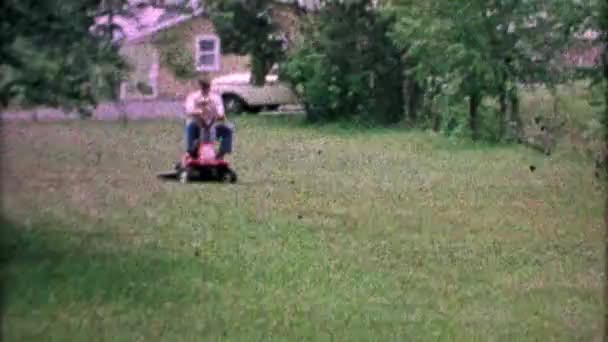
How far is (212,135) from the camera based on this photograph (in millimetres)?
18219

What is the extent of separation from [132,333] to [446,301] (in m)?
2.77

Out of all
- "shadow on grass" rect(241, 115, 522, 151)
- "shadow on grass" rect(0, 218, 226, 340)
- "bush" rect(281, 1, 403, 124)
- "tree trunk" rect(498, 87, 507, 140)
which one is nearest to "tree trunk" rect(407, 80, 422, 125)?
"bush" rect(281, 1, 403, 124)

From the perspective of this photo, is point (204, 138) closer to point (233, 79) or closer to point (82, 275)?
point (82, 275)

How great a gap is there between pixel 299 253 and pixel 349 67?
20978mm

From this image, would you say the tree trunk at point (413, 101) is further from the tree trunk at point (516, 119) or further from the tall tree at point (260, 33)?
the tree trunk at point (516, 119)

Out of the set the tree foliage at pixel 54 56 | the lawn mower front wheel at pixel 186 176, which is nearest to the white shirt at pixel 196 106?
the lawn mower front wheel at pixel 186 176

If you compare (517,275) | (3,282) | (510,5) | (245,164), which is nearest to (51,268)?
(3,282)

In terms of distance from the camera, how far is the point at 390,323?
8844 millimetres

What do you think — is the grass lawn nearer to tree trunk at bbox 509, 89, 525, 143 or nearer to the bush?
tree trunk at bbox 509, 89, 525, 143

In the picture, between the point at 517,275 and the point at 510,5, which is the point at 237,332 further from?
the point at 510,5

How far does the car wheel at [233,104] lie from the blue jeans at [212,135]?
1944 cm

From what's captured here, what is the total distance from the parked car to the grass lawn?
17.5m

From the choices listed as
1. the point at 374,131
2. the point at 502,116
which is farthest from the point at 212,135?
the point at 374,131

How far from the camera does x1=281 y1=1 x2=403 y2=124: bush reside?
105 ft
